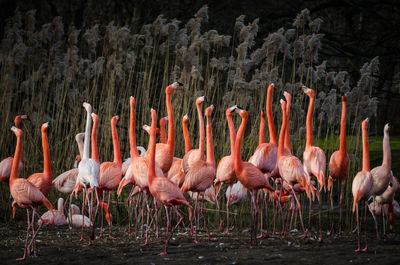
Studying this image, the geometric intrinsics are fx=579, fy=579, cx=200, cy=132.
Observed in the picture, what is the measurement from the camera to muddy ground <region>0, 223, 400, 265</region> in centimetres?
486

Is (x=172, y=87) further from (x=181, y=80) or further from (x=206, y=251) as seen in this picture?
(x=181, y=80)

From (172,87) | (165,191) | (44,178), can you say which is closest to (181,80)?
(172,87)

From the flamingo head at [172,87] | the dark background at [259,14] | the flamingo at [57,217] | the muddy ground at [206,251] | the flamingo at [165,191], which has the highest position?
the dark background at [259,14]

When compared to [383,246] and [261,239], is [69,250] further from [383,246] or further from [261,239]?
[383,246]

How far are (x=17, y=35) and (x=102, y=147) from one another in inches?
80.2

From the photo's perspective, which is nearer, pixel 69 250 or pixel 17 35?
pixel 69 250

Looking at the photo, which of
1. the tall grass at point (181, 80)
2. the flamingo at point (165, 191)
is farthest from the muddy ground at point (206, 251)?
the tall grass at point (181, 80)

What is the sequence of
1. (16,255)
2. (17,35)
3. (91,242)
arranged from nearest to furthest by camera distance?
(16,255) < (91,242) < (17,35)

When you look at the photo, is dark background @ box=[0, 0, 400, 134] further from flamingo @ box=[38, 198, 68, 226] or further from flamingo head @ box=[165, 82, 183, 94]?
flamingo head @ box=[165, 82, 183, 94]

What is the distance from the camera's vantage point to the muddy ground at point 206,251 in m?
4.86

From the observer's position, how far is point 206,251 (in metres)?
5.25

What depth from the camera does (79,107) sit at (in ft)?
26.3

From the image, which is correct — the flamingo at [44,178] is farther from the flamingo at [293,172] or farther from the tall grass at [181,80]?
the flamingo at [293,172]

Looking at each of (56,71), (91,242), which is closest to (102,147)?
(56,71)
